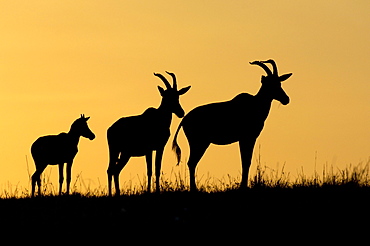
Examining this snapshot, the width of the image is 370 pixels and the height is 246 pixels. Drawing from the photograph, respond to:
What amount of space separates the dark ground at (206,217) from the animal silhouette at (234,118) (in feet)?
14.3

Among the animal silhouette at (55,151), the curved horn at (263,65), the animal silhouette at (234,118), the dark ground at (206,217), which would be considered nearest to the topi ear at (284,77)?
the animal silhouette at (234,118)

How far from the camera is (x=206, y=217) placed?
12.9 meters

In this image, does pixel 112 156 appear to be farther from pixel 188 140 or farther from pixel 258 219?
pixel 258 219

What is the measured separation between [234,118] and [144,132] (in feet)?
7.16

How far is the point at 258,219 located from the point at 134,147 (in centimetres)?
883

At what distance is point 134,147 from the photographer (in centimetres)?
2127

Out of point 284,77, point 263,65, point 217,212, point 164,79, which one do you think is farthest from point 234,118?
point 217,212

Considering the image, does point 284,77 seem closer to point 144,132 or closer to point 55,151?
point 144,132

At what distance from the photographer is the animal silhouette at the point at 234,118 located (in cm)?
1998

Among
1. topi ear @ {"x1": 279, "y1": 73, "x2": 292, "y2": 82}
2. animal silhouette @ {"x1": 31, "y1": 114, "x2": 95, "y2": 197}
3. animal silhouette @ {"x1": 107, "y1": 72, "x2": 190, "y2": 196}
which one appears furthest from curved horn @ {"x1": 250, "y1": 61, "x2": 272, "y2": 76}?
animal silhouette @ {"x1": 31, "y1": 114, "x2": 95, "y2": 197}

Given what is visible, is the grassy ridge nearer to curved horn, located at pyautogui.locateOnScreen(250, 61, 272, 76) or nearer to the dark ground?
the dark ground

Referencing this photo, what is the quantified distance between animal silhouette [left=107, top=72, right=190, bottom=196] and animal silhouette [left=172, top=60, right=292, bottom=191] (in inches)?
31.4

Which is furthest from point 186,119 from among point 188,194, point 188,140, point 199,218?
point 199,218

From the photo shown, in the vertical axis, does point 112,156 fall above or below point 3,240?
above
